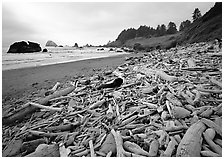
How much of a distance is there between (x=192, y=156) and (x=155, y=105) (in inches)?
47.5

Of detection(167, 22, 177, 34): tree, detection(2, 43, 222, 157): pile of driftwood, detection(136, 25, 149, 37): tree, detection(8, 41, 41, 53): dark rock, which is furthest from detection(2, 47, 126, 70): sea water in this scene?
detection(136, 25, 149, 37): tree

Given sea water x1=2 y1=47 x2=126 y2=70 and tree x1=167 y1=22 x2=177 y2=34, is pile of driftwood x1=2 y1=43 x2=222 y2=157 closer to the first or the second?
sea water x1=2 y1=47 x2=126 y2=70

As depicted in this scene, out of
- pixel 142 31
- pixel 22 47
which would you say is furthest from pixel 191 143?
pixel 142 31

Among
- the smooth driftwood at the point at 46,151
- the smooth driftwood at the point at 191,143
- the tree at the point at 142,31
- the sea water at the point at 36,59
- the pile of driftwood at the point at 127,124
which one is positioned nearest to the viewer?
the smooth driftwood at the point at 191,143

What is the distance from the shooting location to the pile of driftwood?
1812 millimetres

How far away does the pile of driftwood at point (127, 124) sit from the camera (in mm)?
1812

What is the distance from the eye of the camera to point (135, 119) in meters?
2.46

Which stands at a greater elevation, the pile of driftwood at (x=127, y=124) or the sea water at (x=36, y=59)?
the sea water at (x=36, y=59)

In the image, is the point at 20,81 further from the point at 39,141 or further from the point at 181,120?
the point at 181,120

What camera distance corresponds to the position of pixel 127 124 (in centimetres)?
234

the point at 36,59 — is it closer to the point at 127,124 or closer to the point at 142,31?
the point at 127,124

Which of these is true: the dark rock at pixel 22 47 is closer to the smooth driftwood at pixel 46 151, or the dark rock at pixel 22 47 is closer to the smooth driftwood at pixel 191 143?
the smooth driftwood at pixel 46 151

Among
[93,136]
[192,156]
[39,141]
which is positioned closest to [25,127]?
[39,141]

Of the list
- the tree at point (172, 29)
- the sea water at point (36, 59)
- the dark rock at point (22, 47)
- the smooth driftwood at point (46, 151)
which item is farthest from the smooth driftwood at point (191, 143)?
the tree at point (172, 29)
